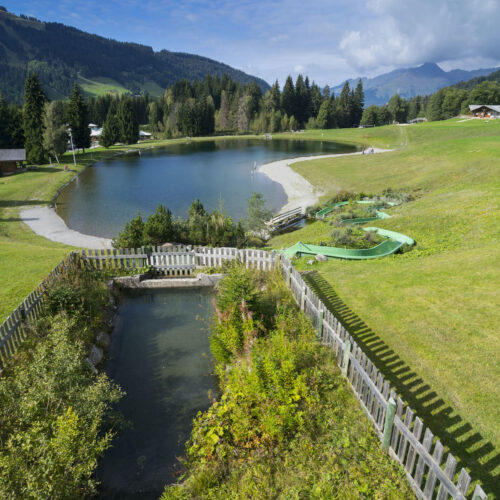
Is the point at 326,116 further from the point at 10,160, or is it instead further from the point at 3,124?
the point at 10,160

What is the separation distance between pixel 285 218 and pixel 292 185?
18.2m

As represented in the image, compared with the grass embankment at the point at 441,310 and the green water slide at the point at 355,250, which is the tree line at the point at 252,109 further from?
the grass embankment at the point at 441,310

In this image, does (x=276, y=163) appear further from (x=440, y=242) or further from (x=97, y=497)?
(x=97, y=497)

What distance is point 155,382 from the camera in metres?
9.64

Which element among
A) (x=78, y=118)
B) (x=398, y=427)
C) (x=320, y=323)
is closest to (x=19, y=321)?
(x=320, y=323)

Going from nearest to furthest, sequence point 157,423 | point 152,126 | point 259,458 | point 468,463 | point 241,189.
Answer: point 468,463, point 259,458, point 157,423, point 241,189, point 152,126

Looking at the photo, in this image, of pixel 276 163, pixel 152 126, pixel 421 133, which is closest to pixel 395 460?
pixel 276 163

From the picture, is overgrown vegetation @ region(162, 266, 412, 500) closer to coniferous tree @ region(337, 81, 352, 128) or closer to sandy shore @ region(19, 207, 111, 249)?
sandy shore @ region(19, 207, 111, 249)

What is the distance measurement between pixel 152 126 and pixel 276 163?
85006 mm

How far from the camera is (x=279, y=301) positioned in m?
11.4

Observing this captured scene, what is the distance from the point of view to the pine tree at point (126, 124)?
103 metres

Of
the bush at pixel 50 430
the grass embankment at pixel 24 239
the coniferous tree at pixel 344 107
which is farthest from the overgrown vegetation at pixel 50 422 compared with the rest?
the coniferous tree at pixel 344 107

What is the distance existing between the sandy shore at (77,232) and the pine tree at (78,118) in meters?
45.2

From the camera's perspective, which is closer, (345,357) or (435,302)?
(345,357)
